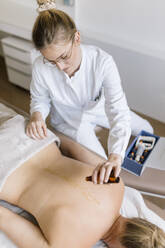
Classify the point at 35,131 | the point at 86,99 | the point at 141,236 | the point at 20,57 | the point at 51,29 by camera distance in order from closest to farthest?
the point at 141,236
the point at 51,29
the point at 35,131
the point at 86,99
the point at 20,57

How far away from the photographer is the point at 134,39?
7.09ft

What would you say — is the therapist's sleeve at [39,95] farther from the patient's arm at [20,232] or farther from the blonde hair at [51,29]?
the patient's arm at [20,232]

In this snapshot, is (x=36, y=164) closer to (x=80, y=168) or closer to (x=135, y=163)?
(x=80, y=168)

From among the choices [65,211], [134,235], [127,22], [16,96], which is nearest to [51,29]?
[65,211]

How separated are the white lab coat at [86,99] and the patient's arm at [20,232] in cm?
46

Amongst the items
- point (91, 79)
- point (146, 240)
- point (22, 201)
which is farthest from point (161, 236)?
point (91, 79)

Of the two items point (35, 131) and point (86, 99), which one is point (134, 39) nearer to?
point (86, 99)

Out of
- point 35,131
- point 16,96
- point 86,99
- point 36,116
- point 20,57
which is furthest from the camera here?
point 16,96

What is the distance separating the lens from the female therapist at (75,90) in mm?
1039

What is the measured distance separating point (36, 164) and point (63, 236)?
1.20ft

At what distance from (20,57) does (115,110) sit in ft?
5.16

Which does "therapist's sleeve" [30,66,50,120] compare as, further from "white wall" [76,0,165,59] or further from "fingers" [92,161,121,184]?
"white wall" [76,0,165,59]

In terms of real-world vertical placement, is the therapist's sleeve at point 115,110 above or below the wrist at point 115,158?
above

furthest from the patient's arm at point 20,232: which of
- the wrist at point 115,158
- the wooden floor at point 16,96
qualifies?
the wooden floor at point 16,96
